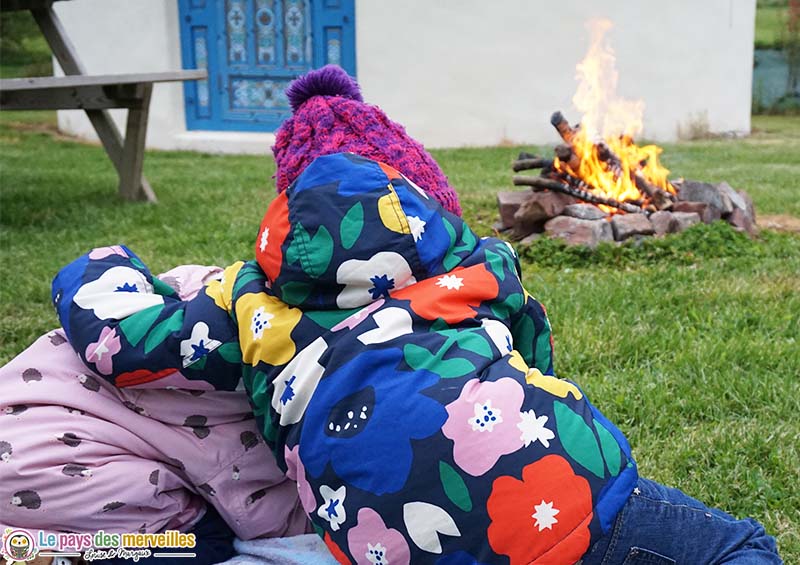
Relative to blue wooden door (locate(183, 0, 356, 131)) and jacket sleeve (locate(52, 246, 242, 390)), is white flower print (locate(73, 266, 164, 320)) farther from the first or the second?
blue wooden door (locate(183, 0, 356, 131))

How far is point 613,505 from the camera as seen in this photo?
4.10 feet

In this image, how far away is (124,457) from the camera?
5.18ft

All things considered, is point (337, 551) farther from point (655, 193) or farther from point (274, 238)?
point (655, 193)

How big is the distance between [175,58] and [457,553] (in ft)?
31.8

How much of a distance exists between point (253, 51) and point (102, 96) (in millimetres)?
4916

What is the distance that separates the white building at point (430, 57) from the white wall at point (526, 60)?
12 millimetres

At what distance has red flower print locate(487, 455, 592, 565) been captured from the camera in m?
1.21

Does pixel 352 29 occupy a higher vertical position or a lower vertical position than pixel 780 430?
higher

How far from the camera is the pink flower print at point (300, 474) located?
1.33 meters

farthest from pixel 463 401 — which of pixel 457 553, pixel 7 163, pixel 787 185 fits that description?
pixel 7 163

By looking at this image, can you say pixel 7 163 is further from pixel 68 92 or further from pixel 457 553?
pixel 457 553

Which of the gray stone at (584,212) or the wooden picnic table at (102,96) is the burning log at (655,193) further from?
the wooden picnic table at (102,96)

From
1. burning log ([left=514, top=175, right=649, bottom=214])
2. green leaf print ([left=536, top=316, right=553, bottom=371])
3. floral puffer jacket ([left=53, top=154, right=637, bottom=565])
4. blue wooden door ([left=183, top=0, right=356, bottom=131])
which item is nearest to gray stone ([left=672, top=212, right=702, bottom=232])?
burning log ([left=514, top=175, right=649, bottom=214])

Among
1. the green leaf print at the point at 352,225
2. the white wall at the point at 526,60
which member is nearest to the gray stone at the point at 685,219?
the green leaf print at the point at 352,225
